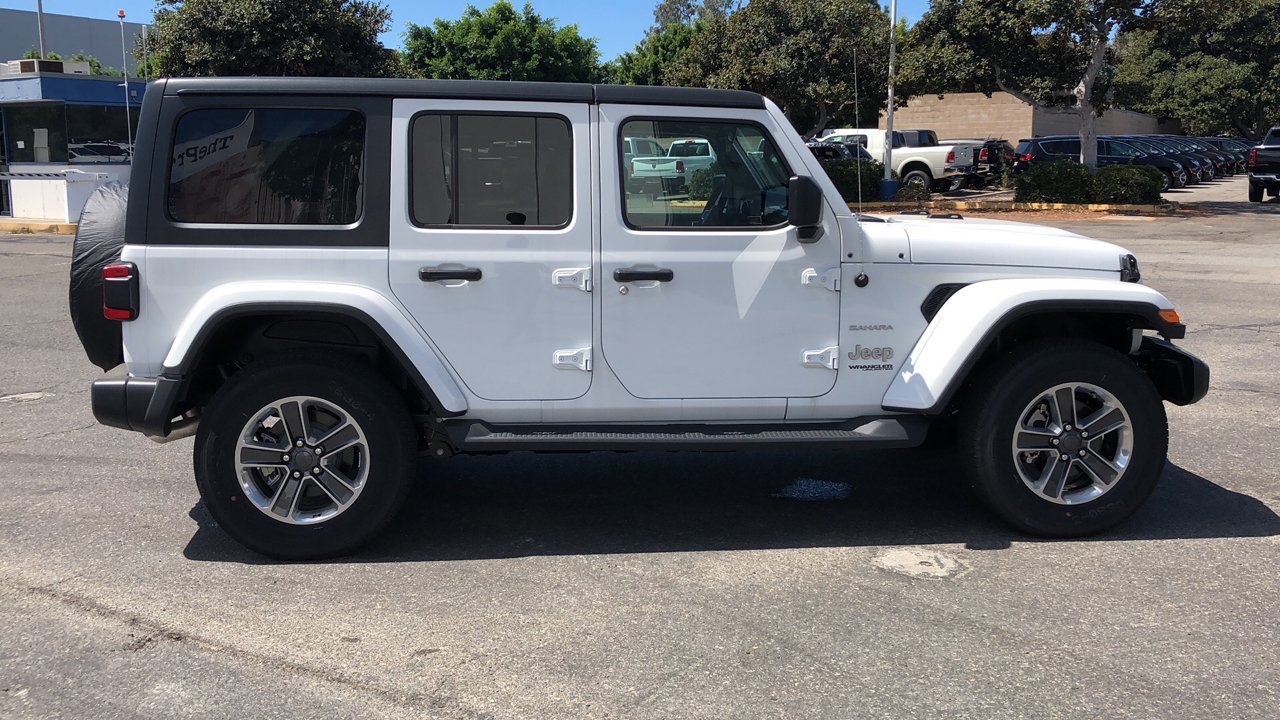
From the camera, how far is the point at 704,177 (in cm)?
475

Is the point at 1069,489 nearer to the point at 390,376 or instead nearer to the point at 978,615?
the point at 978,615

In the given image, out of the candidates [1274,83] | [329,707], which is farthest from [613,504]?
[1274,83]

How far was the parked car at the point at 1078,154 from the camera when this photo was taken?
32.8 meters

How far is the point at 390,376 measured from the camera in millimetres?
4887

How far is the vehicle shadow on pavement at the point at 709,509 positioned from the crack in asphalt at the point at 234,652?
605 mm

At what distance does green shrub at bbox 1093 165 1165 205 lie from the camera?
26.6 meters

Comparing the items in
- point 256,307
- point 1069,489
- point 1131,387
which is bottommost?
point 1069,489

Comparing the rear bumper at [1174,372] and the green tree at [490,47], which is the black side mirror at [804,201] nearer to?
the rear bumper at [1174,372]

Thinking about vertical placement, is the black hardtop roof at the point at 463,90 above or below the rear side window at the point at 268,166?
above

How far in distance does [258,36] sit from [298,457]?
2471 cm

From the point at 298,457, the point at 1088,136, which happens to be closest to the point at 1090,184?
the point at 1088,136

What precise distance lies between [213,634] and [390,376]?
1.35 meters

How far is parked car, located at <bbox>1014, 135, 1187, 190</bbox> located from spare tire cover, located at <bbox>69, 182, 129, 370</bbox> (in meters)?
30.9

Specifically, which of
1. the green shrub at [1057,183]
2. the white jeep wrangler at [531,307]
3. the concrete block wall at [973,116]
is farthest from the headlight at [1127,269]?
the concrete block wall at [973,116]
